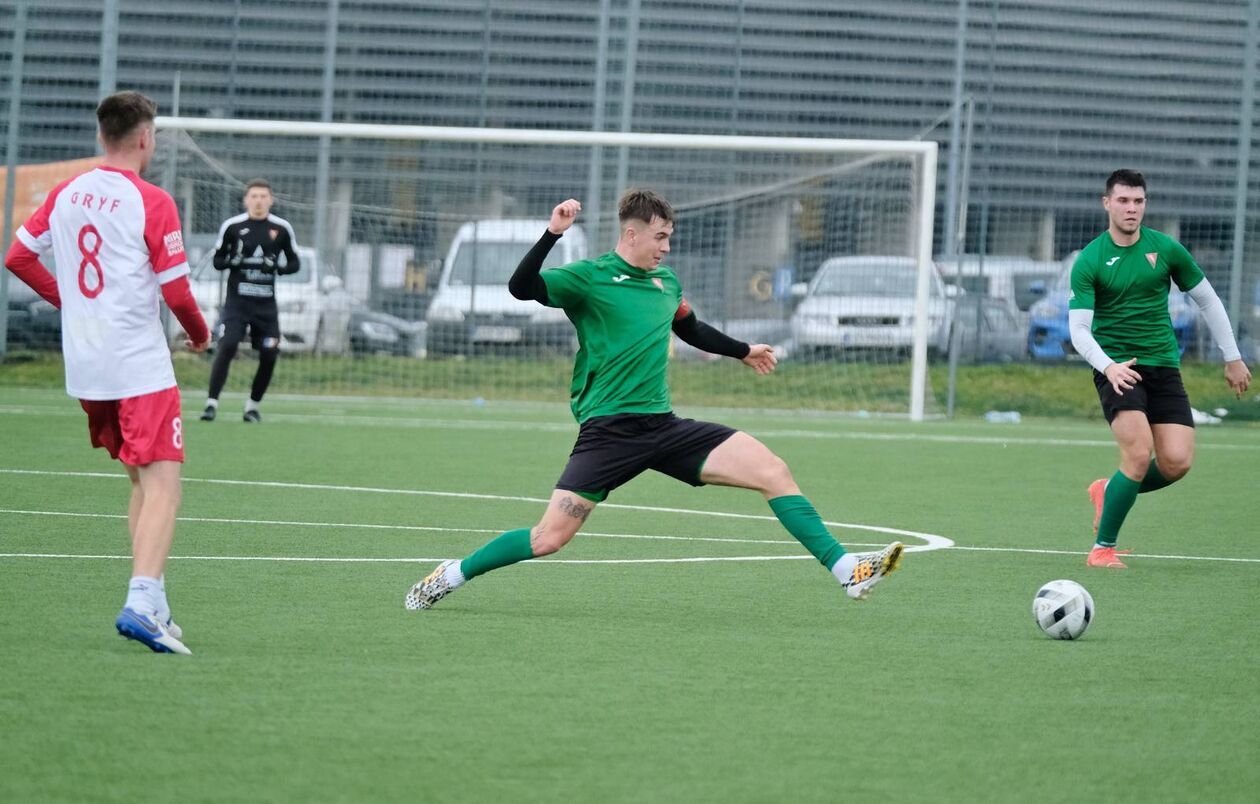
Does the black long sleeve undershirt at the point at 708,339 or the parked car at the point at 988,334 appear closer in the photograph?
the black long sleeve undershirt at the point at 708,339

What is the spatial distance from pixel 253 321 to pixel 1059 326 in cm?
976

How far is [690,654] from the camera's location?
18.9 ft

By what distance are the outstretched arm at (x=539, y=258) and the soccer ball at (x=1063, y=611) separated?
6.74 feet

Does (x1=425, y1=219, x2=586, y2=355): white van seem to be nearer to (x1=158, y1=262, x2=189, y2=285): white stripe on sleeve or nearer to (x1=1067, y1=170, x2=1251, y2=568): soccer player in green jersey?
(x1=1067, y1=170, x2=1251, y2=568): soccer player in green jersey

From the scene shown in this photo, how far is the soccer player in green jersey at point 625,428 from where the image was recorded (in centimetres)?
663

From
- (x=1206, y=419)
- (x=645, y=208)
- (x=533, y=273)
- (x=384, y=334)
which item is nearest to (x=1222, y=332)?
(x=645, y=208)

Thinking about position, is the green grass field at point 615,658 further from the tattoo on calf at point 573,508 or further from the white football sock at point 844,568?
the tattoo on calf at point 573,508

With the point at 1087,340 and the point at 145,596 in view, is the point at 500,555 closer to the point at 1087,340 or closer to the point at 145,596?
the point at 145,596

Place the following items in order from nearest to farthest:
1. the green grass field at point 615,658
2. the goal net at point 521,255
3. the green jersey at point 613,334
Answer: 1. the green grass field at point 615,658
2. the green jersey at point 613,334
3. the goal net at point 521,255

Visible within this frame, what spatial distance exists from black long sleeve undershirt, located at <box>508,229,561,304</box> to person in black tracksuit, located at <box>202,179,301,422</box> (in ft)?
30.7

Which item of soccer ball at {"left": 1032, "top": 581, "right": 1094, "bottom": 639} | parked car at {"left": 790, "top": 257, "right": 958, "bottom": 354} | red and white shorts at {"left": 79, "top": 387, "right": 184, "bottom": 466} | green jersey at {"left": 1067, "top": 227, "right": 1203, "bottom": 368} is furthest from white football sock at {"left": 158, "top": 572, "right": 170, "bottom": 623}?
parked car at {"left": 790, "top": 257, "right": 958, "bottom": 354}

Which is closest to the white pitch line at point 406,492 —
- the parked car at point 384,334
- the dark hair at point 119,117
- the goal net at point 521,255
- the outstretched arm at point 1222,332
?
the outstretched arm at point 1222,332

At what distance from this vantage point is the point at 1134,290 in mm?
8820

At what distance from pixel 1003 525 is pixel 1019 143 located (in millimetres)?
14451
